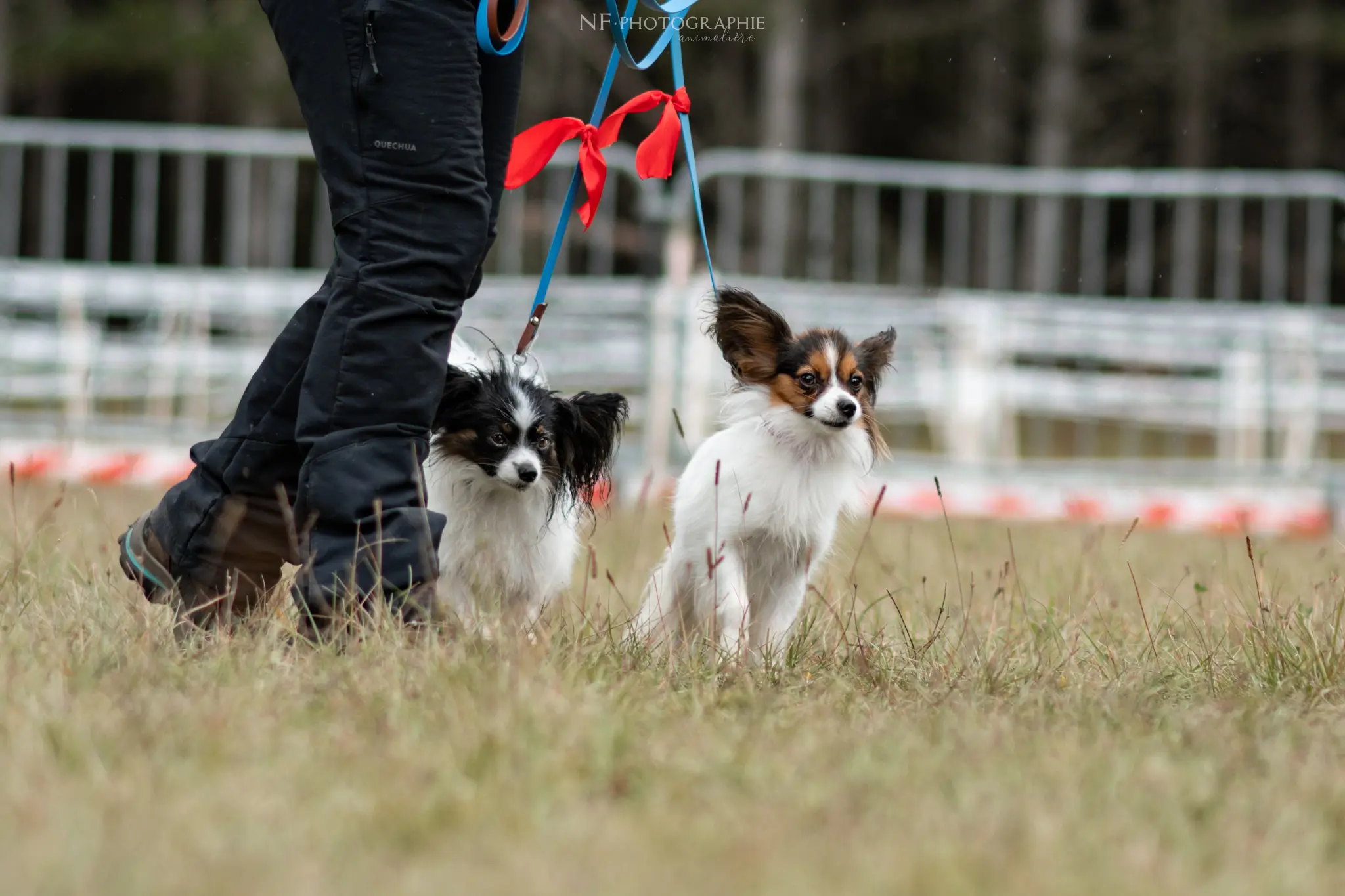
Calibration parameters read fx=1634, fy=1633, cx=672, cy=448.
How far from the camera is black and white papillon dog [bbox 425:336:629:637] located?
4160 mm

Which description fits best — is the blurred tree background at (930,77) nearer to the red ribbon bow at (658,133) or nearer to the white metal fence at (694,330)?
the white metal fence at (694,330)

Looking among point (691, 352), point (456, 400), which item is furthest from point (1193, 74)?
point (456, 400)

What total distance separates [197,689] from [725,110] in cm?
2171

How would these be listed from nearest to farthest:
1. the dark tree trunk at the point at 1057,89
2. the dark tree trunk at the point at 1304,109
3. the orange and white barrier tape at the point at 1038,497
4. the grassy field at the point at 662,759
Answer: the grassy field at the point at 662,759 < the orange and white barrier tape at the point at 1038,497 < the dark tree trunk at the point at 1057,89 < the dark tree trunk at the point at 1304,109

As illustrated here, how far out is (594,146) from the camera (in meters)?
3.84

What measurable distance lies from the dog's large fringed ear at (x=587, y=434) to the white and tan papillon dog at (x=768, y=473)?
24 cm

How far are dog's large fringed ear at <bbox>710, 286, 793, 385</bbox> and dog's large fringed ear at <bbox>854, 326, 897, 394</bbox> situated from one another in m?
0.20

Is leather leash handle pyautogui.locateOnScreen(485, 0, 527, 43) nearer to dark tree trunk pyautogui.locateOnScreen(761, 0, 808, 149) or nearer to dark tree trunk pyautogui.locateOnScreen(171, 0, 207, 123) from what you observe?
dark tree trunk pyautogui.locateOnScreen(761, 0, 808, 149)

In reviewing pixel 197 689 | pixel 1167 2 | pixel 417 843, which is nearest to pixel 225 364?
pixel 197 689

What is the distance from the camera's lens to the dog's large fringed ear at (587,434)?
4.36 metres

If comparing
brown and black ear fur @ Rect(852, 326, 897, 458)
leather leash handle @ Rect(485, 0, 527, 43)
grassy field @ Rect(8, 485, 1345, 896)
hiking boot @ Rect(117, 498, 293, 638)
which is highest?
leather leash handle @ Rect(485, 0, 527, 43)

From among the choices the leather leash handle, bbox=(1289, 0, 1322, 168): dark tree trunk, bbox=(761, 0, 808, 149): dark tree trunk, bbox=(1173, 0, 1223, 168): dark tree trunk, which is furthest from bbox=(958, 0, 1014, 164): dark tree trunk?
the leather leash handle

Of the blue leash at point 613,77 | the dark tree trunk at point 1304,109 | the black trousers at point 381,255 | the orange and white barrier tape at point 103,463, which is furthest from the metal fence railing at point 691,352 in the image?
the dark tree trunk at point 1304,109

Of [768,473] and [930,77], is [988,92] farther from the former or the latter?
[768,473]
